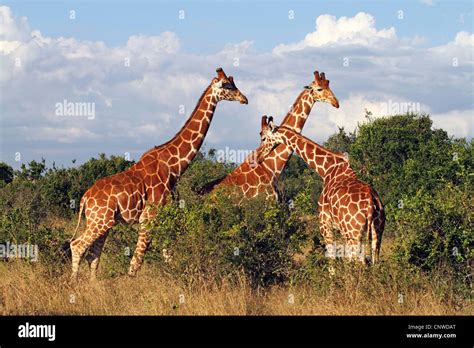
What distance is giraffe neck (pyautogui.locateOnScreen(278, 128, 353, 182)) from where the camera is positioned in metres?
14.5

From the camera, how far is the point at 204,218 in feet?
41.7

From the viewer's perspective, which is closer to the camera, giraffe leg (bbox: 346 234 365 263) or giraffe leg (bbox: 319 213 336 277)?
giraffe leg (bbox: 319 213 336 277)

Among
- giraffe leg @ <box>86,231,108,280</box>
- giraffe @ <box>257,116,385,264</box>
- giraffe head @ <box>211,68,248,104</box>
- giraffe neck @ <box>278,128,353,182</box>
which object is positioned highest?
giraffe head @ <box>211,68,248,104</box>

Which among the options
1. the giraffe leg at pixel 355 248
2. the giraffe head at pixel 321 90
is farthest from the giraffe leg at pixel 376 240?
the giraffe head at pixel 321 90

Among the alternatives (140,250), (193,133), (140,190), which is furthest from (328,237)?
(193,133)

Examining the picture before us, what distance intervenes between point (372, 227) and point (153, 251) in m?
3.63

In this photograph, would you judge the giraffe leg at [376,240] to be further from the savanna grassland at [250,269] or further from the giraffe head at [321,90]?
the giraffe head at [321,90]

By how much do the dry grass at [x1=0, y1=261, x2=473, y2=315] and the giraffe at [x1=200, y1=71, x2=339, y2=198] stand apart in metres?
2.99

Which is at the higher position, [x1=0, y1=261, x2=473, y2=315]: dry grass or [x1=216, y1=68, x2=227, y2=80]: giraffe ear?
[x1=216, y1=68, x2=227, y2=80]: giraffe ear

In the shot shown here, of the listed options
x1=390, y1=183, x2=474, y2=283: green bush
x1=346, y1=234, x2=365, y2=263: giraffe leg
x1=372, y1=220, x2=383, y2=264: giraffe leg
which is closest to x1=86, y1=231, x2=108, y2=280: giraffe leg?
x1=346, y1=234, x2=365, y2=263: giraffe leg

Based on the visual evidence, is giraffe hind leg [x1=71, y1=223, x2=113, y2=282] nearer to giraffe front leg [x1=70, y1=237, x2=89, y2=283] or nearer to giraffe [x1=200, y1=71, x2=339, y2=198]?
giraffe front leg [x1=70, y1=237, x2=89, y2=283]

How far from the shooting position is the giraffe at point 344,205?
41.5ft

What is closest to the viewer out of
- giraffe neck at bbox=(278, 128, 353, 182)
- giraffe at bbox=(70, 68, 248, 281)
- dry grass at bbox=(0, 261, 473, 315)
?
dry grass at bbox=(0, 261, 473, 315)
